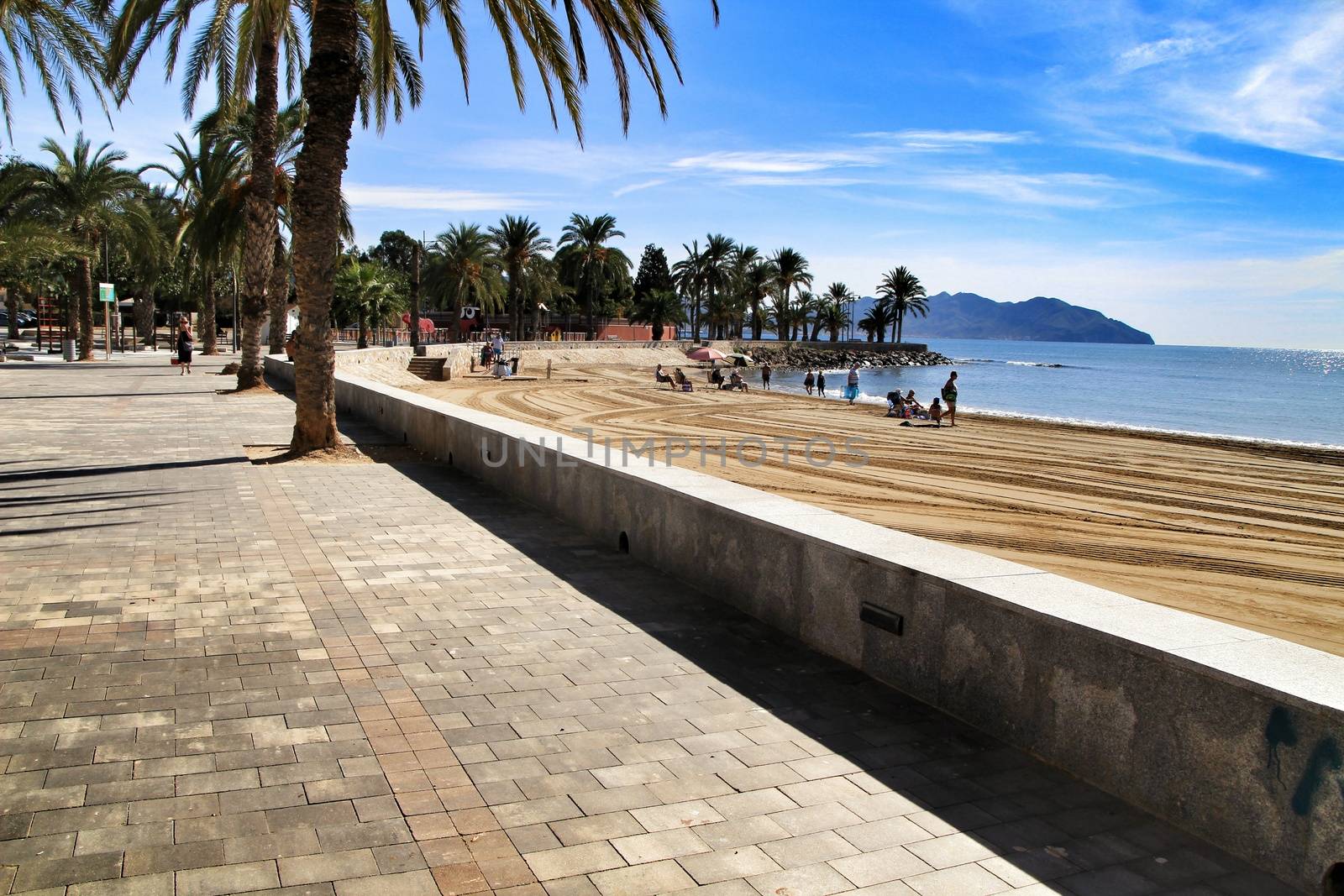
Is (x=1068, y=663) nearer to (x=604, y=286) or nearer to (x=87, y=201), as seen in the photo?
(x=87, y=201)

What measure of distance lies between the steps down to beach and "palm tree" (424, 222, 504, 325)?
21474 millimetres

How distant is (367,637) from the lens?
5.21m

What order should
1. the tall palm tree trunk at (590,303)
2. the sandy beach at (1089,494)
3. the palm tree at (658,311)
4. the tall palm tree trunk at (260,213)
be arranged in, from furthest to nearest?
the palm tree at (658,311) < the tall palm tree trunk at (590,303) < the tall palm tree trunk at (260,213) < the sandy beach at (1089,494)

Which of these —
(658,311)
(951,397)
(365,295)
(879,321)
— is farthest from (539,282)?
(879,321)

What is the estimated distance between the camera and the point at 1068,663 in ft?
12.1

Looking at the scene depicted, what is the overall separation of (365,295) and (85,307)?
15342 millimetres

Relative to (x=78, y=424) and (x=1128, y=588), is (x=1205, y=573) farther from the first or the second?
(x=78, y=424)

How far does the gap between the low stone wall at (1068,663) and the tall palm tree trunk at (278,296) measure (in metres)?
26.3

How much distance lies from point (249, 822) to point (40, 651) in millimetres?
2414

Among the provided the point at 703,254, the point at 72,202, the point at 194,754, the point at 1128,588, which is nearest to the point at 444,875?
the point at 194,754

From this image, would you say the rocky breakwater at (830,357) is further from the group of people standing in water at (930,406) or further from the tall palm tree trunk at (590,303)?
the group of people standing in water at (930,406)

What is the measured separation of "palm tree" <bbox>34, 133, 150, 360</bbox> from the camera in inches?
1307

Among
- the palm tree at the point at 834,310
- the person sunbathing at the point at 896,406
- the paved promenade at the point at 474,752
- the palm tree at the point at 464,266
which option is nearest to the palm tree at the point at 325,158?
the paved promenade at the point at 474,752

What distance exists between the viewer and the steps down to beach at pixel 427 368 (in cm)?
4056
